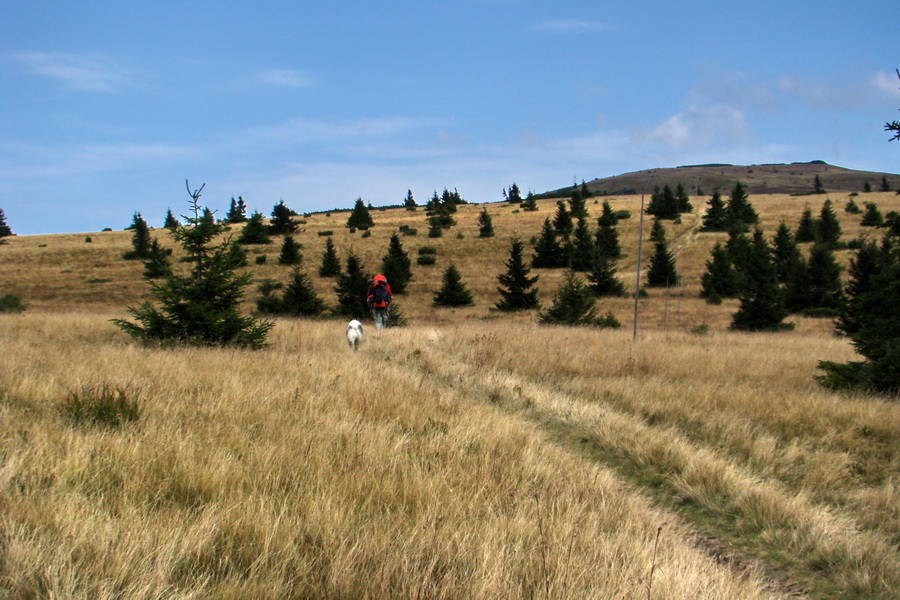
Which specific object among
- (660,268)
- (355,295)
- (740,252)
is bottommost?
(355,295)

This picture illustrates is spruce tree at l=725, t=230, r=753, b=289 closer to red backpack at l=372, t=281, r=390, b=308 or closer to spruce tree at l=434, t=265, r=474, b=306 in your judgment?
spruce tree at l=434, t=265, r=474, b=306

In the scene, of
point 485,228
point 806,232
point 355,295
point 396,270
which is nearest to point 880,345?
point 355,295

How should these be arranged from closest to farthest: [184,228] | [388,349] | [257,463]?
1. [257,463]
2. [184,228]
3. [388,349]

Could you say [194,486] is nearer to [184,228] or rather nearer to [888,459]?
[888,459]

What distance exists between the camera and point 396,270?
4334 centimetres

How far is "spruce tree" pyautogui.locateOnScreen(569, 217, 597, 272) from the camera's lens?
49.3 m

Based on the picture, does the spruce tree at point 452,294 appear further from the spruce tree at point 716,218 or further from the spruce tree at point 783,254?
the spruce tree at point 716,218

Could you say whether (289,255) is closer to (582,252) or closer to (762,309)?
(582,252)

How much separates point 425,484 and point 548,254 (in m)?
50.0

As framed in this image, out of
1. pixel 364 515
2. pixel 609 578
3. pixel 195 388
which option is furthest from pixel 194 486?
pixel 195 388

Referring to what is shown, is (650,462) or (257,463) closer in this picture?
(257,463)

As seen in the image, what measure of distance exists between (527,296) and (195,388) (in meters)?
32.4

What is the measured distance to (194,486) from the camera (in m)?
2.98

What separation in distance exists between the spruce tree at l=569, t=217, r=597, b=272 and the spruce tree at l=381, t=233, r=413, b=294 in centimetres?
1466
